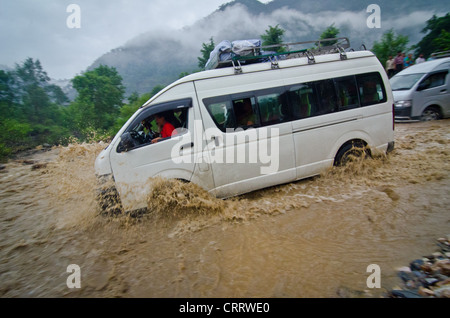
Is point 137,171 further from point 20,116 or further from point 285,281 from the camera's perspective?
point 20,116

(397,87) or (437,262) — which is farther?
(397,87)

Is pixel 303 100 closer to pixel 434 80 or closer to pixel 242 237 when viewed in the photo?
pixel 242 237

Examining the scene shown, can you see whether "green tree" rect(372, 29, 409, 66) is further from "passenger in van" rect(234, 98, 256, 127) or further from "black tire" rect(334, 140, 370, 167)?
"passenger in van" rect(234, 98, 256, 127)

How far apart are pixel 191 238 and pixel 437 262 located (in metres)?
3.11

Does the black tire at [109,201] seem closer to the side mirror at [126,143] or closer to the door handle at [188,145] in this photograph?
the side mirror at [126,143]

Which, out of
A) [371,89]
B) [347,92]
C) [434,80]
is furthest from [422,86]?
[347,92]

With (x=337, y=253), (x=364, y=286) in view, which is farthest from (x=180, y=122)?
(x=364, y=286)

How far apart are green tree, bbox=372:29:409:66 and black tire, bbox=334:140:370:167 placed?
781 inches

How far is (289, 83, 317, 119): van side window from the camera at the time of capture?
4.38 m

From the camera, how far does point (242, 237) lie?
3.61 m

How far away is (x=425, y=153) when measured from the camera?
5.97 meters

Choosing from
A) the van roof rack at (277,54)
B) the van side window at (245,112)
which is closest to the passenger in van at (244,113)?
the van side window at (245,112)

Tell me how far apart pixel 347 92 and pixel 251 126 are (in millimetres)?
2136

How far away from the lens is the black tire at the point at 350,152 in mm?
4807
